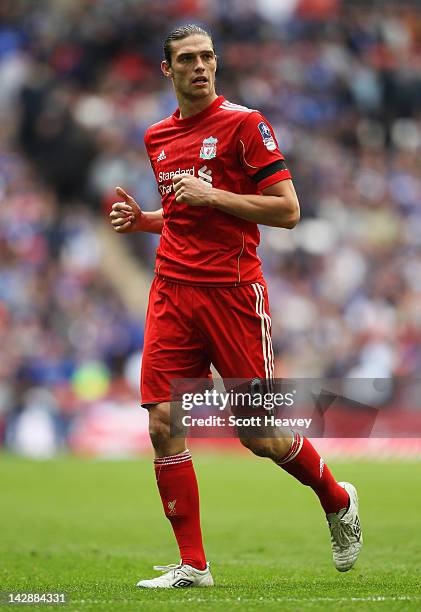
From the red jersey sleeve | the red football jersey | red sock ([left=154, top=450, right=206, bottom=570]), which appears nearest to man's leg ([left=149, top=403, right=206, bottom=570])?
red sock ([left=154, top=450, right=206, bottom=570])

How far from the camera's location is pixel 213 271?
637 centimetres

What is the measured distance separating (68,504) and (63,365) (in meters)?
6.69

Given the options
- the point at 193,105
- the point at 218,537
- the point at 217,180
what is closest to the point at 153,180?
the point at 218,537

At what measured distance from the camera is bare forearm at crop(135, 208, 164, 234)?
6996 mm

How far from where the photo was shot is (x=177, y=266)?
645cm

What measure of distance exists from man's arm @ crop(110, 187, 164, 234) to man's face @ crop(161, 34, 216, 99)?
0.77 meters

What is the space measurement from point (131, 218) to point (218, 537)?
3377mm

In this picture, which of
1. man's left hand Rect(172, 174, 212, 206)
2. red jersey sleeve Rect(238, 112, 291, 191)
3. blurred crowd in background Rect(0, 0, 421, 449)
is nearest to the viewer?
man's left hand Rect(172, 174, 212, 206)

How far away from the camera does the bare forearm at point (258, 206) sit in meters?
6.16

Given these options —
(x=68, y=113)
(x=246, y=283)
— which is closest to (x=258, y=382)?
(x=246, y=283)

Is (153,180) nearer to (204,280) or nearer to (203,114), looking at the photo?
(203,114)

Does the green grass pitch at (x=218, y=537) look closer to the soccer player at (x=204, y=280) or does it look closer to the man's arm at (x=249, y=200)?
the soccer player at (x=204, y=280)

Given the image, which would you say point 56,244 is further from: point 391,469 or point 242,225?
point 242,225

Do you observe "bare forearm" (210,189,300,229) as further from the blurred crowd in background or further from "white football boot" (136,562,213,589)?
the blurred crowd in background
